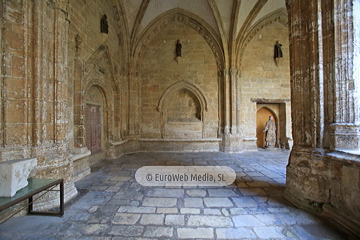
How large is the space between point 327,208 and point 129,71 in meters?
7.26

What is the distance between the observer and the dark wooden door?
478 centimetres

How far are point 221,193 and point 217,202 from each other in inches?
14.6

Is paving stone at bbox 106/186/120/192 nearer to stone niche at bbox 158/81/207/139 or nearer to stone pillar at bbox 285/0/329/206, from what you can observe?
stone pillar at bbox 285/0/329/206

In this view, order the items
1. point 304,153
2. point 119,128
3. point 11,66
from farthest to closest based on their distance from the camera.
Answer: point 119,128
point 304,153
point 11,66

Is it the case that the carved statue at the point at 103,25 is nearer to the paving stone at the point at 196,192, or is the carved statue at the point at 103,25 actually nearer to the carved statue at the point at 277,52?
the paving stone at the point at 196,192

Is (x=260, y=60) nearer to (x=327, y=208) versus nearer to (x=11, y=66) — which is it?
(x=327, y=208)

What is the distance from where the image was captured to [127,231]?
2020 millimetres

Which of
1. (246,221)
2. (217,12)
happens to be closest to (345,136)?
(246,221)

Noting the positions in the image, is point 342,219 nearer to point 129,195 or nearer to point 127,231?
point 127,231

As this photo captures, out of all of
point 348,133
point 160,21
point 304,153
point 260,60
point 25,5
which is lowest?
point 304,153

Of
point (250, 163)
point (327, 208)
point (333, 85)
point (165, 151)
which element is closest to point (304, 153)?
point (327, 208)

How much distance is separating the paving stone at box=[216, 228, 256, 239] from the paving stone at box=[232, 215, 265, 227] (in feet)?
0.34

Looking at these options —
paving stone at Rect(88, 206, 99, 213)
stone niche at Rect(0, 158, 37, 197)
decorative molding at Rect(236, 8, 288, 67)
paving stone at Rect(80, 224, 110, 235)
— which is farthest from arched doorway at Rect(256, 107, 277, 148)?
stone niche at Rect(0, 158, 37, 197)

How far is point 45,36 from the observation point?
8.58 feet
